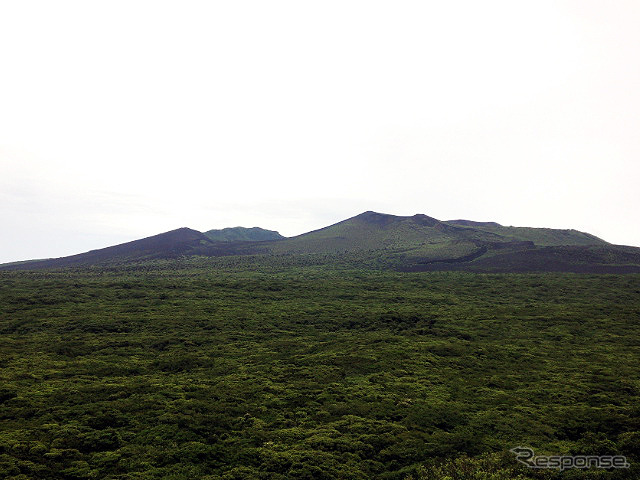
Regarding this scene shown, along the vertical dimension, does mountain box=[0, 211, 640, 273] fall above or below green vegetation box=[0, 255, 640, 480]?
above

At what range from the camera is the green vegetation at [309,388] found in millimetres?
21656

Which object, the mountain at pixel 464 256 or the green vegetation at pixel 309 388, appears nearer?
the green vegetation at pixel 309 388

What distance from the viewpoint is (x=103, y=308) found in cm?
6550

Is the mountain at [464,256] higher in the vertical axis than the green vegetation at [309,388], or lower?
higher

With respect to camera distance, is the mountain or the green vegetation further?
the mountain

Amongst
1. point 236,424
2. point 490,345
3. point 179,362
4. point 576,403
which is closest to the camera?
point 236,424

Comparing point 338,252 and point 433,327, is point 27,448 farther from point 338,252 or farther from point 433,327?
point 338,252

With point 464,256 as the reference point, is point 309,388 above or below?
below

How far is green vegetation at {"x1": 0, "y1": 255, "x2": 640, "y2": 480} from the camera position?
21656 mm

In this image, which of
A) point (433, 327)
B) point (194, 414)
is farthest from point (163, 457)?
point (433, 327)

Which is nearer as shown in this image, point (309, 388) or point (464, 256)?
point (309, 388)

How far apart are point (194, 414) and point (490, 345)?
1437 inches

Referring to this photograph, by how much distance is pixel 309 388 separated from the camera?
33.5 meters

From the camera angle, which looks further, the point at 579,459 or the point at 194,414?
the point at 194,414
